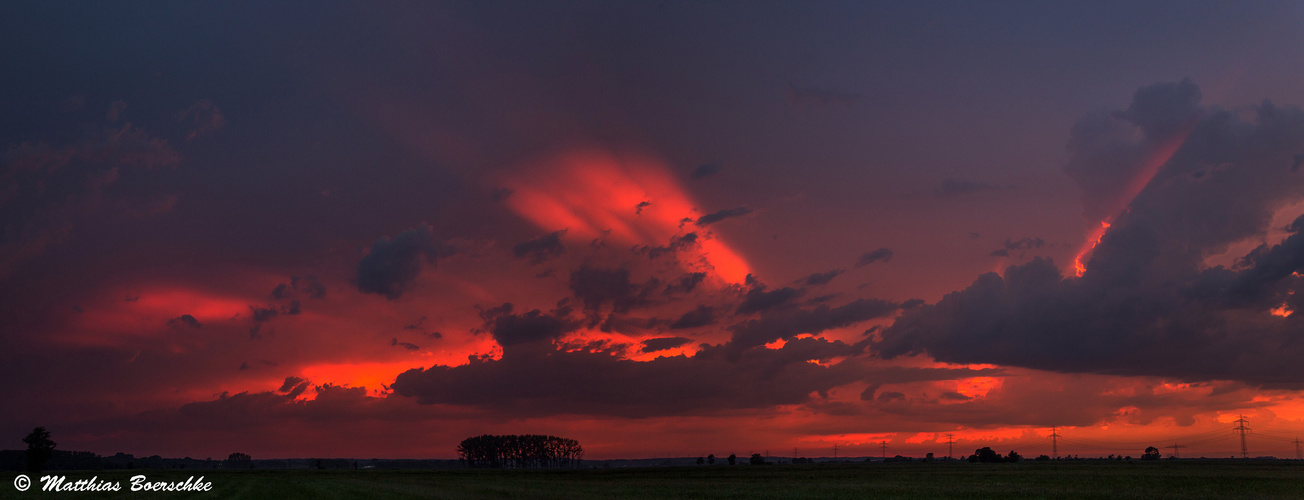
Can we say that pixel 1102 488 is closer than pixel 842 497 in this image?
No

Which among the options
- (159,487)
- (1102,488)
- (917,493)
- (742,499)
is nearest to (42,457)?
(159,487)

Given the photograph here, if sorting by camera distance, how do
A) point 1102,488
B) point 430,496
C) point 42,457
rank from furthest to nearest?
1. point 42,457
2. point 1102,488
3. point 430,496

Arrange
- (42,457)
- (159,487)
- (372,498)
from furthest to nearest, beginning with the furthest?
(42,457) → (159,487) → (372,498)

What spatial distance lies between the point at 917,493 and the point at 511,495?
145 feet

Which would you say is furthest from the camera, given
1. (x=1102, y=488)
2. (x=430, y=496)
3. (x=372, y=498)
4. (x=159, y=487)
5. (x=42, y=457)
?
(x=42, y=457)

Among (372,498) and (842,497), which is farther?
(842,497)

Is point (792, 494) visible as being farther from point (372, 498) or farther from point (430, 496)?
point (372, 498)

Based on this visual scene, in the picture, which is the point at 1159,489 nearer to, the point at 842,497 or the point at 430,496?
the point at 842,497

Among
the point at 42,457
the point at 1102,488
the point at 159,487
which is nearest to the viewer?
the point at 159,487

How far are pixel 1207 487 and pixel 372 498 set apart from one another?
95204 mm

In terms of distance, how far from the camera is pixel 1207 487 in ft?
299

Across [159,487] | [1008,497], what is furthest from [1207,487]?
[159,487]

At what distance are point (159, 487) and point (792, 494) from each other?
68017mm

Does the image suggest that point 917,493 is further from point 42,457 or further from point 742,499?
point 42,457
